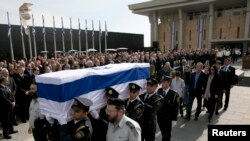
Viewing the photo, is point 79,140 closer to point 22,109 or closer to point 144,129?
point 144,129

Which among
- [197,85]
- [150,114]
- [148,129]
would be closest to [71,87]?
[150,114]

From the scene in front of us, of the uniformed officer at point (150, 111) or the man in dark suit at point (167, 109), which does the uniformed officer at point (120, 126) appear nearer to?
the uniformed officer at point (150, 111)

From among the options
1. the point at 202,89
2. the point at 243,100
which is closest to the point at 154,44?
the point at 243,100

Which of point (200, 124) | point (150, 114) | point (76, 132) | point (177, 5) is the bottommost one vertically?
point (200, 124)

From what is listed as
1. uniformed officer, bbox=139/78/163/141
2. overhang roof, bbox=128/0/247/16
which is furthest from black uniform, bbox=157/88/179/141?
overhang roof, bbox=128/0/247/16

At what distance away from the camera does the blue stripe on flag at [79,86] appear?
9.33 feet

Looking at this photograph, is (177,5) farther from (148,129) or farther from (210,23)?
(148,129)

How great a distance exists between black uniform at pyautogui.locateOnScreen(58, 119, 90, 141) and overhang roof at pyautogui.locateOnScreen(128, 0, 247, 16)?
34814 mm

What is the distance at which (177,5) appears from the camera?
35.7 m

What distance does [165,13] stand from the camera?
41812 millimetres

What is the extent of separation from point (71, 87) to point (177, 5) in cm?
3615

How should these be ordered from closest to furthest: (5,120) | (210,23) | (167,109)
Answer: (167,109)
(5,120)
(210,23)

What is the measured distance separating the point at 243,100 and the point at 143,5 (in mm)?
34322

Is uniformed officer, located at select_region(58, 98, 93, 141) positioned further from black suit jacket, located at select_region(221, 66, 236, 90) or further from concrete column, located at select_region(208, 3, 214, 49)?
concrete column, located at select_region(208, 3, 214, 49)
